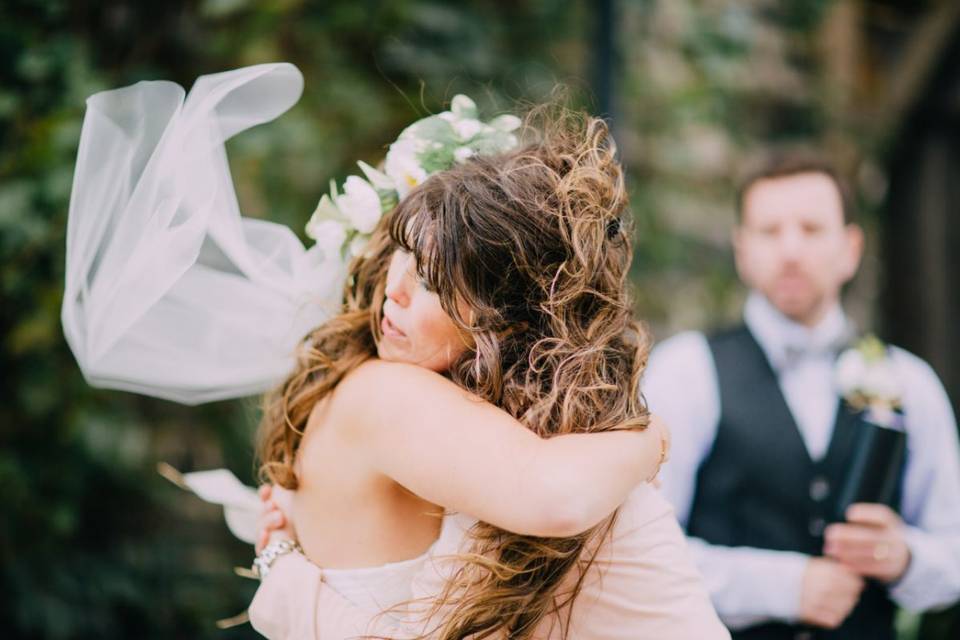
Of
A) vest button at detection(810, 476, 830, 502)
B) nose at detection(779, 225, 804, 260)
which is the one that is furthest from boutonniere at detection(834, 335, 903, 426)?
nose at detection(779, 225, 804, 260)

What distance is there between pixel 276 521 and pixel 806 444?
141 cm

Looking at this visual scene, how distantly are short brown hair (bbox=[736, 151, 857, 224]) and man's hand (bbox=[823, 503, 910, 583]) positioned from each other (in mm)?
854

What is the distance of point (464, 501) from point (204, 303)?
2.71 feet

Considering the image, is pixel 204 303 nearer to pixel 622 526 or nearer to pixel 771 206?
pixel 622 526

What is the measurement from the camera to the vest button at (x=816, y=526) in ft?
7.71

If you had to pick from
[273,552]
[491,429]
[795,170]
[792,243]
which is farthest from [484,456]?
[795,170]

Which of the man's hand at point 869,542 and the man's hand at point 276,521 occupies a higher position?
the man's hand at point 276,521

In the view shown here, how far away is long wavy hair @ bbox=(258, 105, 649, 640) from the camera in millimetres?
1431

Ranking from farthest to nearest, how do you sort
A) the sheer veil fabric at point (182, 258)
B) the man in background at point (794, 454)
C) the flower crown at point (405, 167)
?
the man in background at point (794, 454) < the flower crown at point (405, 167) < the sheer veil fabric at point (182, 258)

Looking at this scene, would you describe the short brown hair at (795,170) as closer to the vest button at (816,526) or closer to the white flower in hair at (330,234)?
the vest button at (816,526)

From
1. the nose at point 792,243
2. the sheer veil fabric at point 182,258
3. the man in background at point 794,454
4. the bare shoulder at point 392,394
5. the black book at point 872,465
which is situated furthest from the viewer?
the nose at point 792,243

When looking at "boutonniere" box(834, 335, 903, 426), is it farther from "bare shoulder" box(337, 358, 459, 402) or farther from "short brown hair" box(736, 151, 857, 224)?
"bare shoulder" box(337, 358, 459, 402)

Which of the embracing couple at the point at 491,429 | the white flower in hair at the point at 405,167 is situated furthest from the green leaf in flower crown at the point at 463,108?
the embracing couple at the point at 491,429

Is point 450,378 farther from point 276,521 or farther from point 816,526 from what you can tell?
point 816,526
